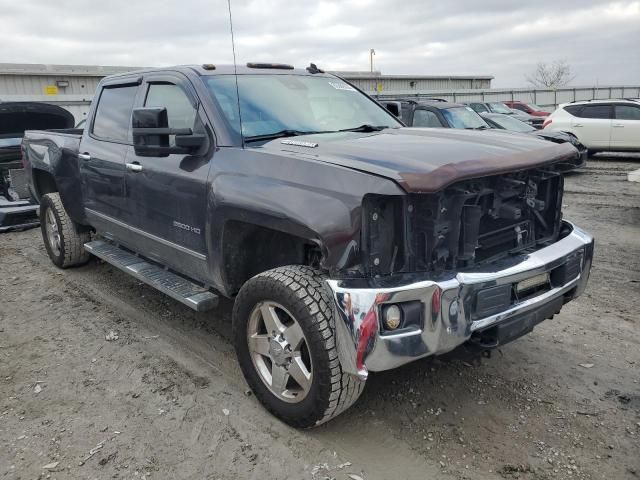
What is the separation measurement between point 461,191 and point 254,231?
1267 mm

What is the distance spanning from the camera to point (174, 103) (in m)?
3.92

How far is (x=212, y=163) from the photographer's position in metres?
3.40

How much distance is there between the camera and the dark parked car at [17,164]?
754cm

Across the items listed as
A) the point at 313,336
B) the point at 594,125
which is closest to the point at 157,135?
the point at 313,336

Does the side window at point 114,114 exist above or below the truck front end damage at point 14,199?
above

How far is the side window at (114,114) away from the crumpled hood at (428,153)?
1772 millimetres

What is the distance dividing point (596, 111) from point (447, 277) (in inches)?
549

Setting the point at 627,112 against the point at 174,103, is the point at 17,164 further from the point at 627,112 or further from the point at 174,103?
the point at 627,112

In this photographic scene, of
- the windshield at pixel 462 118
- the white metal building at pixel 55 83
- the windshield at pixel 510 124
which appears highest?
the white metal building at pixel 55 83

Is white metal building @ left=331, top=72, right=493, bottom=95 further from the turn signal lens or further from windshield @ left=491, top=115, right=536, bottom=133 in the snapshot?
the turn signal lens

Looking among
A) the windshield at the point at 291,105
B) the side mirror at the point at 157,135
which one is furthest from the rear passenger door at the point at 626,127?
the side mirror at the point at 157,135

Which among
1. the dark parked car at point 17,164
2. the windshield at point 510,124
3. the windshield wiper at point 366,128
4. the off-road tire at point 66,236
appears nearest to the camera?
the windshield wiper at point 366,128

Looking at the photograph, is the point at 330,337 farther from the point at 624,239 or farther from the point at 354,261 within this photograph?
the point at 624,239

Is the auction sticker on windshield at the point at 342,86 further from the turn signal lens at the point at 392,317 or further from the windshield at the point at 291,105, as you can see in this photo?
the turn signal lens at the point at 392,317
